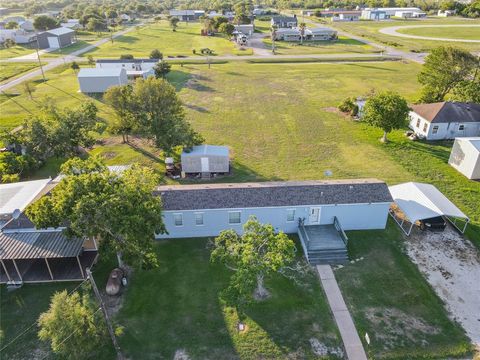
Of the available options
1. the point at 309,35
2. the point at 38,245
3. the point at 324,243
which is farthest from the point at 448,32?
the point at 38,245

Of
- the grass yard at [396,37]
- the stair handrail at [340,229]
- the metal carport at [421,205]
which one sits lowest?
the stair handrail at [340,229]

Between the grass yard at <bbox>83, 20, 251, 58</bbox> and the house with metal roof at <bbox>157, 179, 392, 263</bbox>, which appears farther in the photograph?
the grass yard at <bbox>83, 20, 251, 58</bbox>

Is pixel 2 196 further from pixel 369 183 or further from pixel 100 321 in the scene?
pixel 369 183

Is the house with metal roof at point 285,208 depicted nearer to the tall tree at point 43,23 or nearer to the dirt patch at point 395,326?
the dirt patch at point 395,326

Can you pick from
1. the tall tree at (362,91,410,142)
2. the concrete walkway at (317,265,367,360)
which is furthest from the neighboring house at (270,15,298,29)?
the concrete walkway at (317,265,367,360)

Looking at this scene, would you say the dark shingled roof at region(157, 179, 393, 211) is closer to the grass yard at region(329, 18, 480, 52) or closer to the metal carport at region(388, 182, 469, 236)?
the metal carport at region(388, 182, 469, 236)

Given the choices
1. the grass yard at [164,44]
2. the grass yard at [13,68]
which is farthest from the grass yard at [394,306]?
the grass yard at [164,44]
